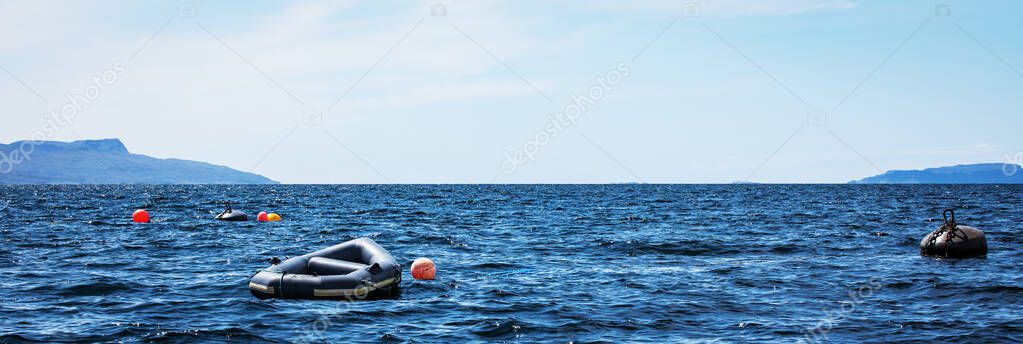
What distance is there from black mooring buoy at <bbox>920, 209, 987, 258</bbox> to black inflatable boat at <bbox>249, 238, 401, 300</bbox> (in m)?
16.0

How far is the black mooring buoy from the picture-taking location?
21.3m

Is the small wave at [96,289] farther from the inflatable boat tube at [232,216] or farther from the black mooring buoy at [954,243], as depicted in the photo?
the inflatable boat tube at [232,216]

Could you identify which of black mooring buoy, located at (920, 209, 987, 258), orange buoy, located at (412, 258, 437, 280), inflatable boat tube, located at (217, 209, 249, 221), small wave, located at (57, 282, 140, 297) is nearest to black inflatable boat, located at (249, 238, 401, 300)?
orange buoy, located at (412, 258, 437, 280)

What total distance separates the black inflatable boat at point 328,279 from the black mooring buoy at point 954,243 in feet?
52.6

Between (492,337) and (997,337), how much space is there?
8.04 m

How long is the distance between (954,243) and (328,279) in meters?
17.8

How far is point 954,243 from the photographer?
2136 cm

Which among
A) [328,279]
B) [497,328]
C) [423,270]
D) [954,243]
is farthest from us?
[954,243]

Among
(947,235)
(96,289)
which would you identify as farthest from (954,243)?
(96,289)

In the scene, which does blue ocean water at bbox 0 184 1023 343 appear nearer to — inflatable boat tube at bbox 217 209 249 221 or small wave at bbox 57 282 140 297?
small wave at bbox 57 282 140 297

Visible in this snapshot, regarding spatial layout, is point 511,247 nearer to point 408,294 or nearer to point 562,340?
point 408,294

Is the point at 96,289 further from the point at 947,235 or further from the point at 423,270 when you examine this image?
the point at 947,235

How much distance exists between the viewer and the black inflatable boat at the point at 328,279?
14.8 meters

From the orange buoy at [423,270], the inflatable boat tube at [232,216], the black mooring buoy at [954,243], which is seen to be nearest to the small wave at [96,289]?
the orange buoy at [423,270]
